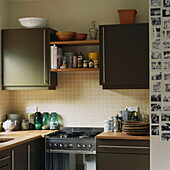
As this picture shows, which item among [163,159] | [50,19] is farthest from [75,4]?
[163,159]

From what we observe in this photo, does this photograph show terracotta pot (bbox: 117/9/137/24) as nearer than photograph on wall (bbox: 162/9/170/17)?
No

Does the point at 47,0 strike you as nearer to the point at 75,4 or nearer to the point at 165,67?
the point at 75,4

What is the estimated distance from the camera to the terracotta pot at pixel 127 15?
3.95 meters

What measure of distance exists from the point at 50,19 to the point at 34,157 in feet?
6.02

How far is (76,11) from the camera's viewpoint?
439 centimetres

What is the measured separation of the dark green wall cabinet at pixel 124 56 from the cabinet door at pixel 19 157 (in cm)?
118

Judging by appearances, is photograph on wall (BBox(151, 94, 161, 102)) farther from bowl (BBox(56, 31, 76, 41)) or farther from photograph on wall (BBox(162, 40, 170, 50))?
bowl (BBox(56, 31, 76, 41))

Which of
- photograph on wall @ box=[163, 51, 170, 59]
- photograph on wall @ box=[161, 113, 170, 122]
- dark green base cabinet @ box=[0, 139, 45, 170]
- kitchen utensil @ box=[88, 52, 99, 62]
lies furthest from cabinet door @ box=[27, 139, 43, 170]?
photograph on wall @ box=[163, 51, 170, 59]

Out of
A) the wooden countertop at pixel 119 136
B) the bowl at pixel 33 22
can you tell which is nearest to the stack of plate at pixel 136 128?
the wooden countertop at pixel 119 136

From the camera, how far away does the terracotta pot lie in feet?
13.0

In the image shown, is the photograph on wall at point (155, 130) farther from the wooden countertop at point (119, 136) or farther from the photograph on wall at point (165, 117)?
the wooden countertop at point (119, 136)

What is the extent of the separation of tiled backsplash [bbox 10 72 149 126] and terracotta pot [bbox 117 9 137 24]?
781 mm

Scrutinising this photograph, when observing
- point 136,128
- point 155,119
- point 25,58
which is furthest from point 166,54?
point 25,58

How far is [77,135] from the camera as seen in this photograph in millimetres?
4016
